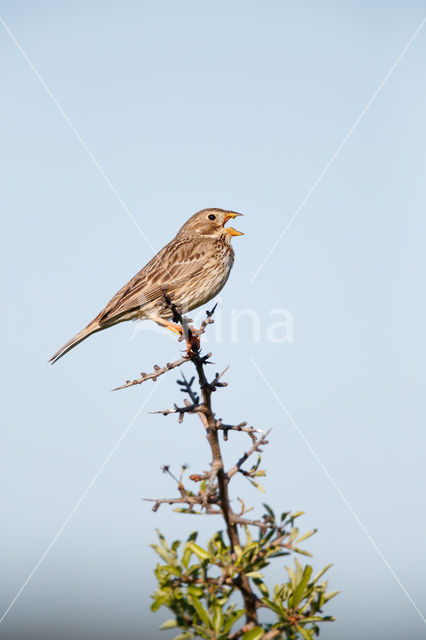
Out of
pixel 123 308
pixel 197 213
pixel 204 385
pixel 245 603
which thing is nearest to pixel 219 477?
pixel 245 603

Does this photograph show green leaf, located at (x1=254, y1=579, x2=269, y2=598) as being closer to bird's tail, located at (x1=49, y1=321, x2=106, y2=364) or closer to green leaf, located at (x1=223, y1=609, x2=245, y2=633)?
green leaf, located at (x1=223, y1=609, x2=245, y2=633)

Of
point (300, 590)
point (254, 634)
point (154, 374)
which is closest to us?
point (254, 634)

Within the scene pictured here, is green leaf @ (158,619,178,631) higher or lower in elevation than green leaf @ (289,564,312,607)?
higher

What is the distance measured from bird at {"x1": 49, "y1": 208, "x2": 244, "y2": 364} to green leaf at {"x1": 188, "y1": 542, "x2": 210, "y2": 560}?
4.83 meters

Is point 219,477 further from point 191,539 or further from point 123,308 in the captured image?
point 123,308

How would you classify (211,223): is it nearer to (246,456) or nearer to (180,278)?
(180,278)

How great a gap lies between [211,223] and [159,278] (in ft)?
→ 5.42

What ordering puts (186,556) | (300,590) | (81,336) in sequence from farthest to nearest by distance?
(81,336) → (186,556) → (300,590)

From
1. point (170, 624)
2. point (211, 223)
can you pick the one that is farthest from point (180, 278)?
point (170, 624)

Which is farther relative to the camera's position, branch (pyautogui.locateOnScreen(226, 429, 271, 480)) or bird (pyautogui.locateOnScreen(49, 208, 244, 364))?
bird (pyautogui.locateOnScreen(49, 208, 244, 364))

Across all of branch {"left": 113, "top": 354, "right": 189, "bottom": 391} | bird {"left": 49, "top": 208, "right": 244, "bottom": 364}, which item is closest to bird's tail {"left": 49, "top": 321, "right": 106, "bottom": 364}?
bird {"left": 49, "top": 208, "right": 244, "bottom": 364}

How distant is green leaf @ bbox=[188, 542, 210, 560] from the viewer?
3.32 metres

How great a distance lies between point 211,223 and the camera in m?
11.0

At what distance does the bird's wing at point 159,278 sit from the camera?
9.09 metres
